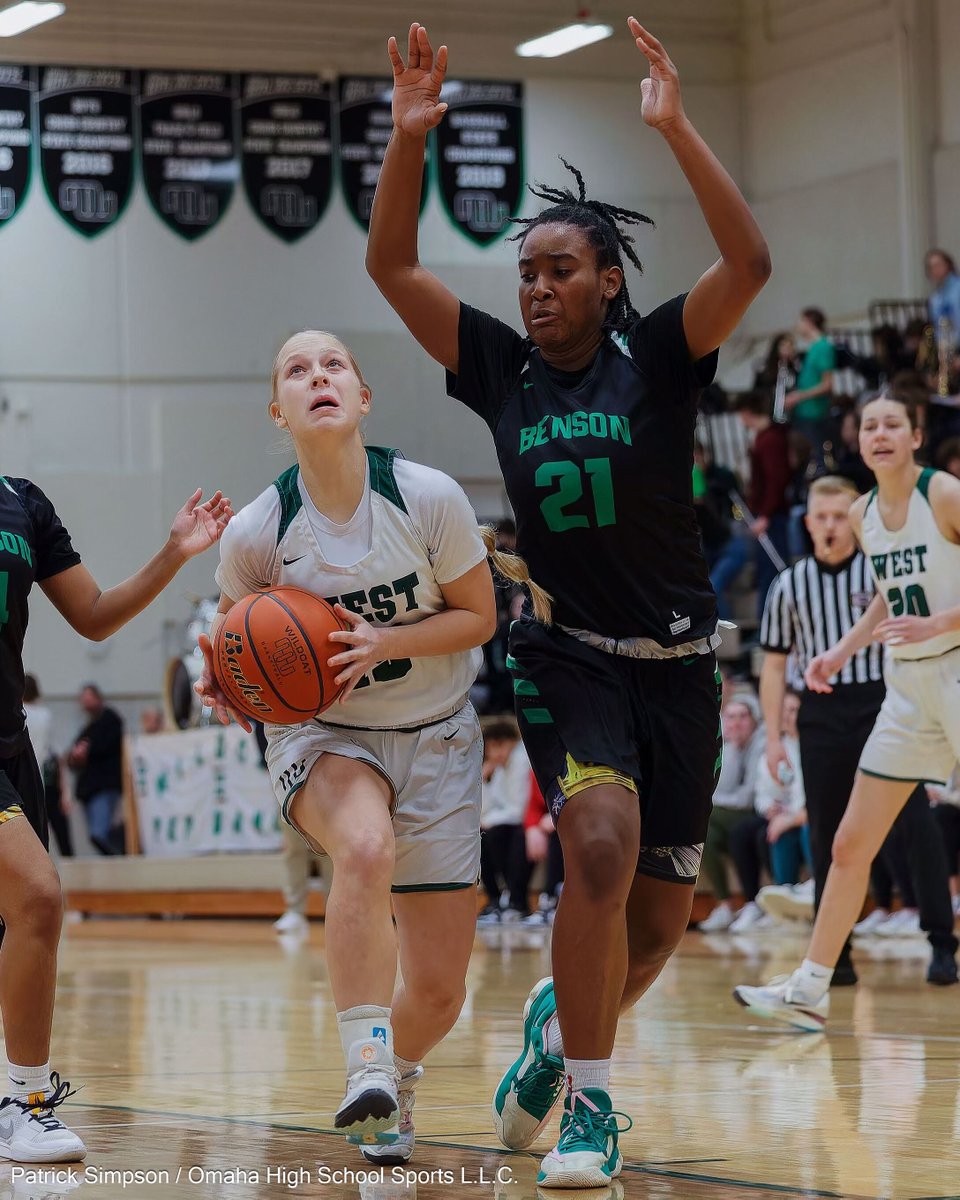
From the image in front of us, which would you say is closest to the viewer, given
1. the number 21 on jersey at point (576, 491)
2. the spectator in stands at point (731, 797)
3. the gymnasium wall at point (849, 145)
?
the number 21 on jersey at point (576, 491)

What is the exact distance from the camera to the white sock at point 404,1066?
13.7 ft

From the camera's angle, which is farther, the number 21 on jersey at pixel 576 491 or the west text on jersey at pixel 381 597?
the west text on jersey at pixel 381 597

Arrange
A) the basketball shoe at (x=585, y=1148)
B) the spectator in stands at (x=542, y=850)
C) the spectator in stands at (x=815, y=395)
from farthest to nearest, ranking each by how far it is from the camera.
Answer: the spectator in stands at (x=815, y=395) < the spectator in stands at (x=542, y=850) < the basketball shoe at (x=585, y=1148)

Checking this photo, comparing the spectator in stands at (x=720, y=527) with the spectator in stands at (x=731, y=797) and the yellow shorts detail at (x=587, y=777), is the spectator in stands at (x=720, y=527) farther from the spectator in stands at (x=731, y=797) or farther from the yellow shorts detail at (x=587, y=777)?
the yellow shorts detail at (x=587, y=777)

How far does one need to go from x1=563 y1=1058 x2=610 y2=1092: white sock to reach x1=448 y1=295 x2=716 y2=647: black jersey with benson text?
896mm

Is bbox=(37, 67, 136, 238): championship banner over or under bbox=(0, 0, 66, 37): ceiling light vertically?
under

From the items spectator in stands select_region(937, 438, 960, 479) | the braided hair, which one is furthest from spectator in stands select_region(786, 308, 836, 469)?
the braided hair

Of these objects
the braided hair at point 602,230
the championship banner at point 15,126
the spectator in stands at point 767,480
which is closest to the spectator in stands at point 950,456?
the spectator in stands at point 767,480

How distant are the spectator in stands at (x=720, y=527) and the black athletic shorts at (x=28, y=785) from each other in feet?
42.0

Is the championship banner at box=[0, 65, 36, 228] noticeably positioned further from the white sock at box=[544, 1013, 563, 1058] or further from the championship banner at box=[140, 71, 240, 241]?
the white sock at box=[544, 1013, 563, 1058]

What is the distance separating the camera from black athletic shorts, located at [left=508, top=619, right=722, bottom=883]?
4.07 metres

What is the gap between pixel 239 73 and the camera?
19.2 meters

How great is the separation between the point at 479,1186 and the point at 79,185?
16.7 m

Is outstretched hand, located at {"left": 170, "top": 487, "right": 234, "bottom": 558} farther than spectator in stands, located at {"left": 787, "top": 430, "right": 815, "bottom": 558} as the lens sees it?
No
